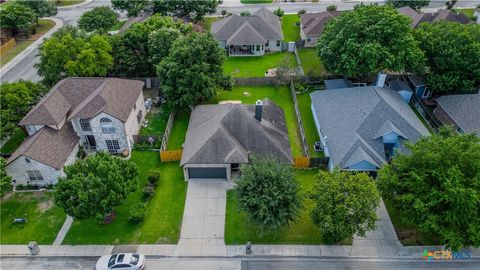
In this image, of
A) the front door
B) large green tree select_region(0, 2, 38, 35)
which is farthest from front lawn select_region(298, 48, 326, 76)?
large green tree select_region(0, 2, 38, 35)

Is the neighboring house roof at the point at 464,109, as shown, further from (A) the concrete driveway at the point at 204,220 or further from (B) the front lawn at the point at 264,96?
(A) the concrete driveway at the point at 204,220

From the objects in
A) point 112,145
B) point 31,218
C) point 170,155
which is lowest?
point 31,218

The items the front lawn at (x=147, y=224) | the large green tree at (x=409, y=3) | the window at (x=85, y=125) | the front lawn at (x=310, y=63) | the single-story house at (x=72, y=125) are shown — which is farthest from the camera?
the large green tree at (x=409, y=3)

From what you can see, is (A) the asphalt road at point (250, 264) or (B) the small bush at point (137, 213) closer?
(A) the asphalt road at point (250, 264)

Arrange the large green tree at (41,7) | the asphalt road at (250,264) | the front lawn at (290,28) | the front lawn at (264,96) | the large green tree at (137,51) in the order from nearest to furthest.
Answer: the asphalt road at (250,264)
the front lawn at (264,96)
the large green tree at (137,51)
the front lawn at (290,28)
the large green tree at (41,7)

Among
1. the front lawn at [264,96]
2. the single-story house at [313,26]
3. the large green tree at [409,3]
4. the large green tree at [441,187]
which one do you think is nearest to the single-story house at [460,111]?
the large green tree at [441,187]

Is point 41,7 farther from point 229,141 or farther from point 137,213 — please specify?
point 137,213

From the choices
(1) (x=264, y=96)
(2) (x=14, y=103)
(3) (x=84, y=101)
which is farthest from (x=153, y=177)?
(1) (x=264, y=96)
